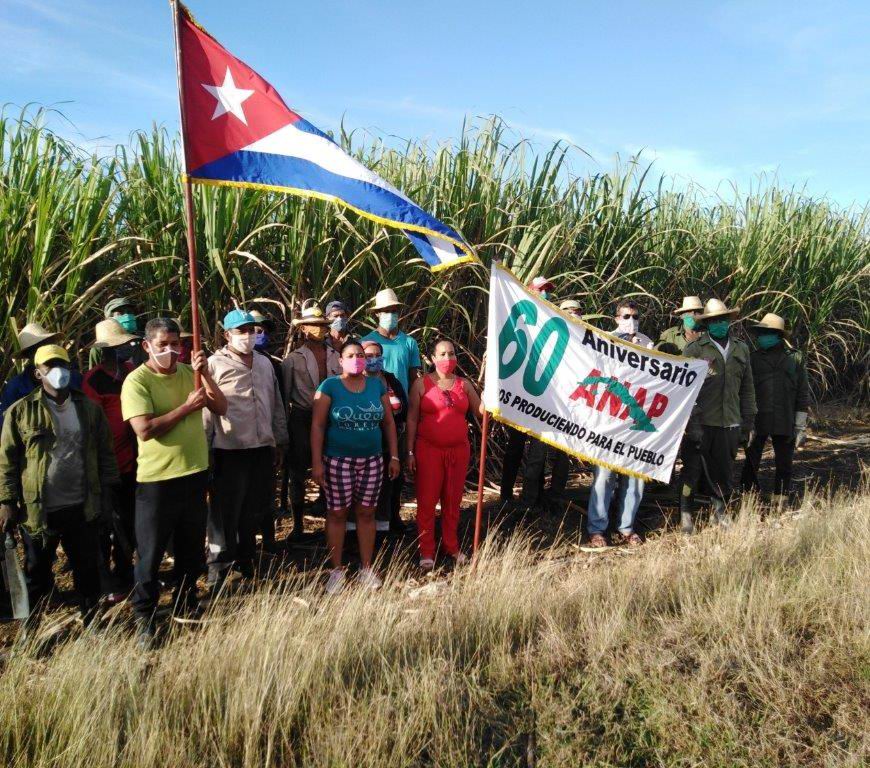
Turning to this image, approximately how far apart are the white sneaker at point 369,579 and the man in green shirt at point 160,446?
3.46 feet

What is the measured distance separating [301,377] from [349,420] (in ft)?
2.67

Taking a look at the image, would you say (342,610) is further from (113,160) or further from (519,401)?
(113,160)

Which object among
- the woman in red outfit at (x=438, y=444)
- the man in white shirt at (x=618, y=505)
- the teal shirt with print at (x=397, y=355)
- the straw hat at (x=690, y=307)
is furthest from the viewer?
the straw hat at (x=690, y=307)

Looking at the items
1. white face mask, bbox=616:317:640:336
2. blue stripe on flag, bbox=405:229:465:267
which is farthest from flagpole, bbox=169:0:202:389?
white face mask, bbox=616:317:640:336

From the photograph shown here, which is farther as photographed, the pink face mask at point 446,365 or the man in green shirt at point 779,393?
the man in green shirt at point 779,393

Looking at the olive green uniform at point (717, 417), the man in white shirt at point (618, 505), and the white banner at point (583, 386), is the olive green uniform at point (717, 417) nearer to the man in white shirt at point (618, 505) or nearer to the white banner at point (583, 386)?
the white banner at point (583, 386)

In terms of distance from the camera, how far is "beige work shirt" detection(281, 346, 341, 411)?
540 cm

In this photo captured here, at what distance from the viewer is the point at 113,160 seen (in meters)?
5.91

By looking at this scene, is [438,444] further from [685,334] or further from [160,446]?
[685,334]

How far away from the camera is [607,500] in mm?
5863

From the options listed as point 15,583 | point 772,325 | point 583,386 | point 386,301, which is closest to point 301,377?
point 386,301

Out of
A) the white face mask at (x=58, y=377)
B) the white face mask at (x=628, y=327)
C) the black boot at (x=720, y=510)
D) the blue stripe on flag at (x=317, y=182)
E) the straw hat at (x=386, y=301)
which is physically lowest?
the black boot at (x=720, y=510)

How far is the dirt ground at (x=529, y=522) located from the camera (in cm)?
446

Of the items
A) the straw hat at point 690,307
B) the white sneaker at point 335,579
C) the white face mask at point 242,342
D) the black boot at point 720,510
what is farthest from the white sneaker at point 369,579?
the straw hat at point 690,307
